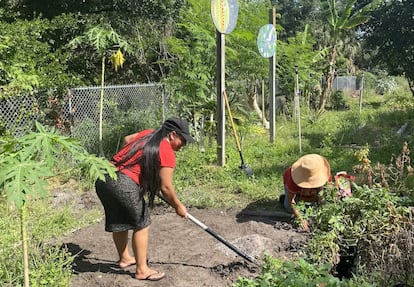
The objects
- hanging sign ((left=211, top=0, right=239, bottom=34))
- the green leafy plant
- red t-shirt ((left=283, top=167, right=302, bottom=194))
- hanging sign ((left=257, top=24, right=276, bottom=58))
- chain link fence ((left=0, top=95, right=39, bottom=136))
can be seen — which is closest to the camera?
the green leafy plant

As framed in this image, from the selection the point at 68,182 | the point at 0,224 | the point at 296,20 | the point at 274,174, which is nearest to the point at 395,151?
the point at 274,174

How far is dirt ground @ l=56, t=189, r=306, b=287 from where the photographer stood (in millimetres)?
3748

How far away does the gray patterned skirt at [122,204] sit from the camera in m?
3.60

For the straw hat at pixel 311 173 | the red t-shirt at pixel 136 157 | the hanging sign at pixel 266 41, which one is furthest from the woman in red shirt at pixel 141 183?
the hanging sign at pixel 266 41

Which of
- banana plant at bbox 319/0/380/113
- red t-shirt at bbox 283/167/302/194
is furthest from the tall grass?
banana plant at bbox 319/0/380/113

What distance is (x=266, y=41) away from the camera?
30.4 feet

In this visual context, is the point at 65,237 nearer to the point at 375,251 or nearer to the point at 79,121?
the point at 375,251

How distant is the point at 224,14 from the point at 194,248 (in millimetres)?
4193

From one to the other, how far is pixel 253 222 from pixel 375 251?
5.19ft

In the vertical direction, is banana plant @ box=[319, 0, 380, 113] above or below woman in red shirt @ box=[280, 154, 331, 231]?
above

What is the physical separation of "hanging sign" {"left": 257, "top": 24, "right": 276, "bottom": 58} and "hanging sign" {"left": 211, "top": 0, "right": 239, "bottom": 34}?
1.74 metres

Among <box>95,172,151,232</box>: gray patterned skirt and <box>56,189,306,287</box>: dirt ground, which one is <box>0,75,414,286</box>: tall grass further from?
<box>95,172,151,232</box>: gray patterned skirt

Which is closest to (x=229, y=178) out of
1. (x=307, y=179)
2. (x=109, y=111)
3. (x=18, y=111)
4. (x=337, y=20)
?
(x=307, y=179)

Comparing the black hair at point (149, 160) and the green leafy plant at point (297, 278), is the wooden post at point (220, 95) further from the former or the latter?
the green leafy plant at point (297, 278)
